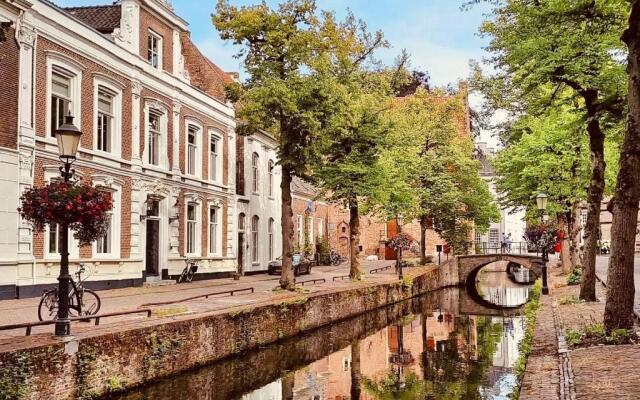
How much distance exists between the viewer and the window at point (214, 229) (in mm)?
30047

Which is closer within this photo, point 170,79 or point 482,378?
point 482,378

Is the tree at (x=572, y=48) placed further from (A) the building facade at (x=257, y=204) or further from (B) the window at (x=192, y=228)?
(A) the building facade at (x=257, y=204)

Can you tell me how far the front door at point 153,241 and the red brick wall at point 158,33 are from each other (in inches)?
212

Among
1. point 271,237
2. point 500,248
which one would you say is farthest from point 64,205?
point 500,248

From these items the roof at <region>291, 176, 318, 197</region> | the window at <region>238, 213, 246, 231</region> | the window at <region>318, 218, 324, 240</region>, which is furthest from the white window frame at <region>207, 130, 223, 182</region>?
the window at <region>318, 218, 324, 240</region>

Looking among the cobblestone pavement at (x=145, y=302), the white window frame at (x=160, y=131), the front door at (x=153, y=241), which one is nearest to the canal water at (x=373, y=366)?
the cobblestone pavement at (x=145, y=302)

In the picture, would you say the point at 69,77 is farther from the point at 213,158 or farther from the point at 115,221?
the point at 213,158

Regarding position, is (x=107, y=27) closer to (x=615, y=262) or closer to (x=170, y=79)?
(x=170, y=79)

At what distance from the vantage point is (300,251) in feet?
134

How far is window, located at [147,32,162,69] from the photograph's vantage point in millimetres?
24906

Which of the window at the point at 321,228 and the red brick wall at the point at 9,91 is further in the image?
the window at the point at 321,228

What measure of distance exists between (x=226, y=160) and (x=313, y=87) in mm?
11215

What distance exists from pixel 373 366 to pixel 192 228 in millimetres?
13326

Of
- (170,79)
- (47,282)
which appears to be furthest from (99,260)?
(170,79)
